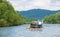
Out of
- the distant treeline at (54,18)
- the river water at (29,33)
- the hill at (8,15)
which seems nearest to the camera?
the river water at (29,33)

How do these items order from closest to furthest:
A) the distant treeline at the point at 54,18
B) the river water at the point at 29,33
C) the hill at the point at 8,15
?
the river water at the point at 29,33 → the hill at the point at 8,15 → the distant treeline at the point at 54,18

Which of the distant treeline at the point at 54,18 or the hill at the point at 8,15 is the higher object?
the hill at the point at 8,15

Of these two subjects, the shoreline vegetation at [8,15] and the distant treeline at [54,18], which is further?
the distant treeline at [54,18]

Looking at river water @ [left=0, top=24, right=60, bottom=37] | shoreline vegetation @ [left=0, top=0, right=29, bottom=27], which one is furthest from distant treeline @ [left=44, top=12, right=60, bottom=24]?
river water @ [left=0, top=24, right=60, bottom=37]

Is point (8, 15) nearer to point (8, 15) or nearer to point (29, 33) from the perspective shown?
point (8, 15)

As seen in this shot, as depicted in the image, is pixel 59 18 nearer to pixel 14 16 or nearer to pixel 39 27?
pixel 14 16

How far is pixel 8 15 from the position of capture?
29094mm

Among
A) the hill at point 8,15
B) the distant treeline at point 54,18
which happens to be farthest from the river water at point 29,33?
the distant treeline at point 54,18

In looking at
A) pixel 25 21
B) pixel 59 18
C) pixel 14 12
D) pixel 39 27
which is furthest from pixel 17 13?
pixel 39 27

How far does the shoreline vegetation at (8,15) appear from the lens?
28.2 m

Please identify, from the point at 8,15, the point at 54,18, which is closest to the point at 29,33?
the point at 8,15

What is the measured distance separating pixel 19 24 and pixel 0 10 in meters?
6.32

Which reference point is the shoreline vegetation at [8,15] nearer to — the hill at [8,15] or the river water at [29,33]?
the hill at [8,15]

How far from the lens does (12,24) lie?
1206 inches
